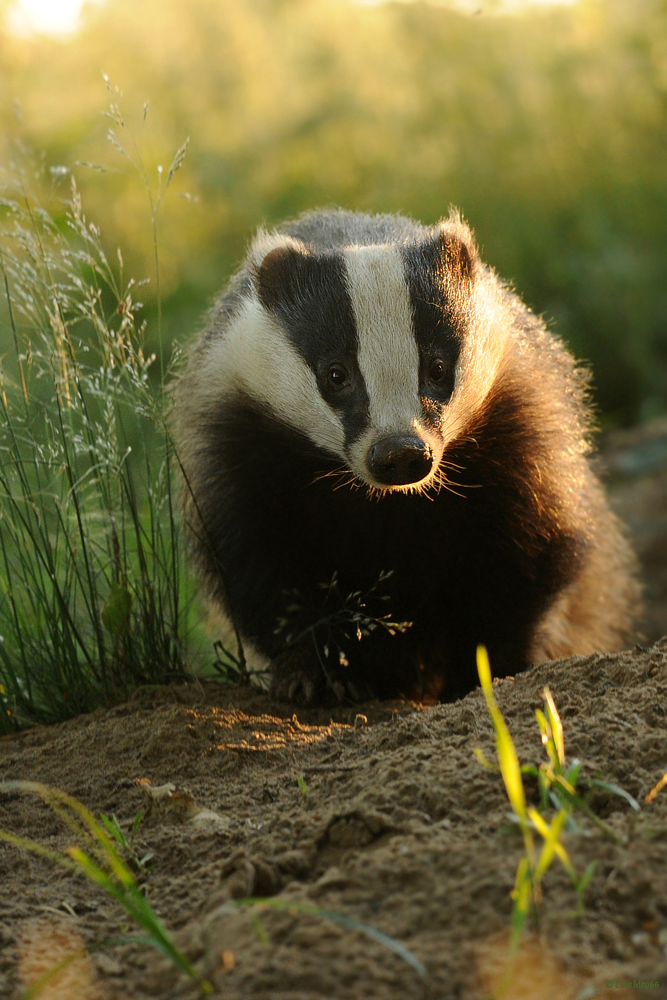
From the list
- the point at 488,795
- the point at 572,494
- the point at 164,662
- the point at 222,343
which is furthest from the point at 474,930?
the point at 222,343

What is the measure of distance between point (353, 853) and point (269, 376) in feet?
5.89

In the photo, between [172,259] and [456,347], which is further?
[172,259]

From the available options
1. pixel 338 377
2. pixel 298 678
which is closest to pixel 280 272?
pixel 338 377

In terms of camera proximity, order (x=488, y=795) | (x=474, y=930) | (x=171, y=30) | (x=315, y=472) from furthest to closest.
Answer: (x=171, y=30) → (x=315, y=472) → (x=488, y=795) → (x=474, y=930)

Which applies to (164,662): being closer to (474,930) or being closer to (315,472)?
(315,472)

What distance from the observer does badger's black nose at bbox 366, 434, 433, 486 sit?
105 inches

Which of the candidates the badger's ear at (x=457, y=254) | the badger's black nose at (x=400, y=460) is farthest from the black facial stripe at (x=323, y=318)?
the badger's ear at (x=457, y=254)

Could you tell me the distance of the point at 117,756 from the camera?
8.30 ft

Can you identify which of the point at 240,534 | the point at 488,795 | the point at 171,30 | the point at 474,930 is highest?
the point at 171,30

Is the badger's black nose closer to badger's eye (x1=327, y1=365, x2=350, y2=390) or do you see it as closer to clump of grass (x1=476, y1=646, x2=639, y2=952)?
badger's eye (x1=327, y1=365, x2=350, y2=390)

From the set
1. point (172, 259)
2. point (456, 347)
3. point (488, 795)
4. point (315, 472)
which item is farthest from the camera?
point (172, 259)

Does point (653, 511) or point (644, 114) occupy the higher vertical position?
point (644, 114)

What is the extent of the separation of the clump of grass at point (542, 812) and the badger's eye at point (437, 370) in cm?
133

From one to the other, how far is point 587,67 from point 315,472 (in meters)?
6.03
